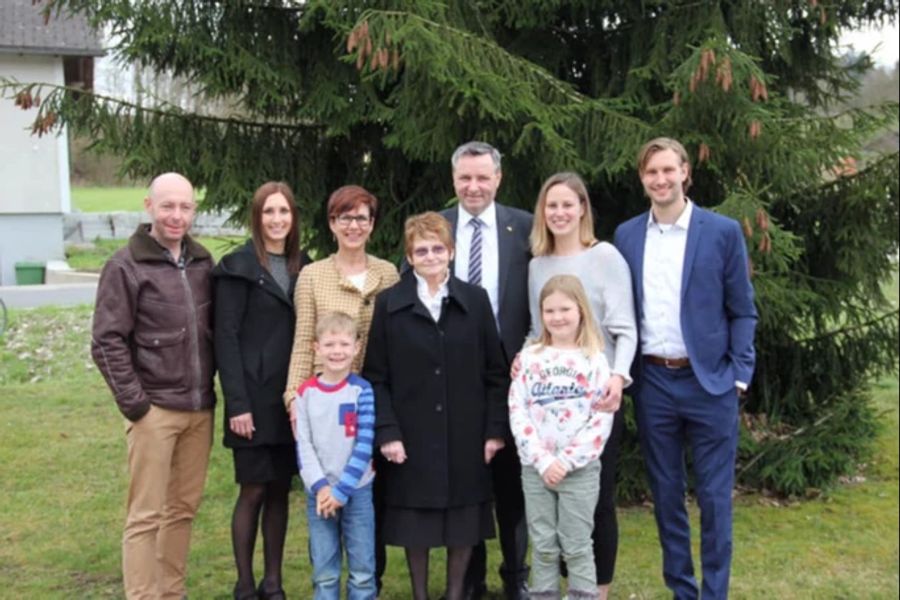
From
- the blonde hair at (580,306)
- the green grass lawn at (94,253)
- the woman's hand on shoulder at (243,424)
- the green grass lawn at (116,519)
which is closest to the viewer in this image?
the blonde hair at (580,306)

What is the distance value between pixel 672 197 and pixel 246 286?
6.05ft

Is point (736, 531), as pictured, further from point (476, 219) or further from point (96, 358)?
point (96, 358)

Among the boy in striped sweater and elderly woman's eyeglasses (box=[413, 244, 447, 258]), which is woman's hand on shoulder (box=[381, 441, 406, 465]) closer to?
the boy in striped sweater

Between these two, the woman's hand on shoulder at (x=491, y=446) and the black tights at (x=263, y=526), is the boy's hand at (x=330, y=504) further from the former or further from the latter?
the woman's hand on shoulder at (x=491, y=446)

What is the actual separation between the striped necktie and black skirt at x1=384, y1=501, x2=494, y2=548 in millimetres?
998

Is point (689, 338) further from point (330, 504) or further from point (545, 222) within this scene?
point (330, 504)

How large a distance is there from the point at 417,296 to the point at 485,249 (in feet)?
1.48

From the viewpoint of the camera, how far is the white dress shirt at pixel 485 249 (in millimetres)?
4379

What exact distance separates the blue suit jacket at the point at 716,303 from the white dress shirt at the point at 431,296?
846 mm

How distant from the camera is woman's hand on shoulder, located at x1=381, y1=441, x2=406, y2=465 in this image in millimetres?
4102

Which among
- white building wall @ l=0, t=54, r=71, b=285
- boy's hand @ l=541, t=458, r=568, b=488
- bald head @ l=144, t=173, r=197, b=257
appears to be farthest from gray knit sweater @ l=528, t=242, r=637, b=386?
white building wall @ l=0, t=54, r=71, b=285

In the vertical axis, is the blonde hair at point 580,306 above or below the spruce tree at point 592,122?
below

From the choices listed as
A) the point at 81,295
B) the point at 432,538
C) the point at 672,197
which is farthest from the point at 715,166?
the point at 81,295

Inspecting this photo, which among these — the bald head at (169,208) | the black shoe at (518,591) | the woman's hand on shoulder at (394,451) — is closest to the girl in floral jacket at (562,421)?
the woman's hand on shoulder at (394,451)
